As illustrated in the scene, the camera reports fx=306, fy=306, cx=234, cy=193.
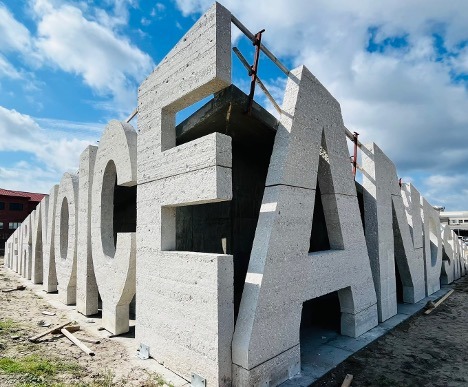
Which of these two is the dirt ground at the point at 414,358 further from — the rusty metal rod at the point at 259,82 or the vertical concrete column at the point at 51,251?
the vertical concrete column at the point at 51,251

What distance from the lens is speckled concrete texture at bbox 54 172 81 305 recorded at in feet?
37.9

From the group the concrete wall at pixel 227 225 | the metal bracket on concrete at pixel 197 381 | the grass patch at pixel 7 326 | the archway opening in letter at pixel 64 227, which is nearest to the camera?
the metal bracket on concrete at pixel 197 381

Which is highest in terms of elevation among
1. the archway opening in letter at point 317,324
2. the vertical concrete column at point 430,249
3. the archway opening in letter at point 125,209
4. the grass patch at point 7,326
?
the archway opening in letter at point 125,209

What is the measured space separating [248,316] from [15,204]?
155 feet

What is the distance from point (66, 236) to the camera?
44.3 feet

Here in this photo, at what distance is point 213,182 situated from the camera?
5504 millimetres

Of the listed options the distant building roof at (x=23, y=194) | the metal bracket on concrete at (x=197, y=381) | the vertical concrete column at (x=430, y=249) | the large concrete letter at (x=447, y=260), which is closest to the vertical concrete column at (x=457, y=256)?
the large concrete letter at (x=447, y=260)

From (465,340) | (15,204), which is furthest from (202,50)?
(15,204)

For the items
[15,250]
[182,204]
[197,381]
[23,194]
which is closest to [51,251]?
[182,204]

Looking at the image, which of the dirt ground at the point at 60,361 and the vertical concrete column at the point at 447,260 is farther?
the vertical concrete column at the point at 447,260

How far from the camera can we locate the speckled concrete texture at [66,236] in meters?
11.5

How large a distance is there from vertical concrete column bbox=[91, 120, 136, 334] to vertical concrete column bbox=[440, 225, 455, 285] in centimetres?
1621

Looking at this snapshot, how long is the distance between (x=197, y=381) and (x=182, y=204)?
3.31 meters

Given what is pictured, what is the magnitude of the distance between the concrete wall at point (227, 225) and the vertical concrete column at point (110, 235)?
4 cm
